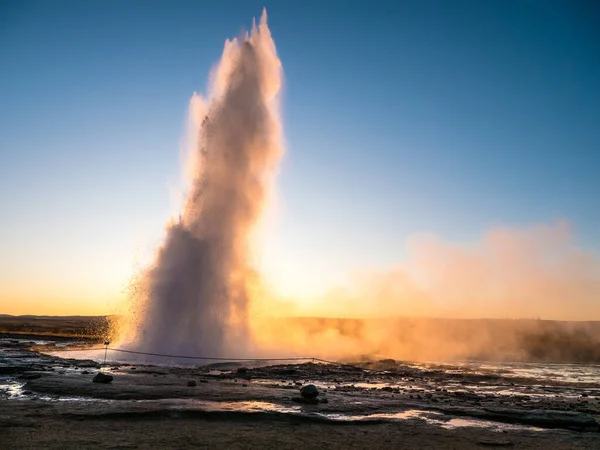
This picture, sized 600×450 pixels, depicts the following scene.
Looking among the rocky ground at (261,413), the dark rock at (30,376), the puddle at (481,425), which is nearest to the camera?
the rocky ground at (261,413)

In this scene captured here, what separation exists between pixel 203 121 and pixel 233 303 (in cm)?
1354

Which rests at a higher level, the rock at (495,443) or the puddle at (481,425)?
the rock at (495,443)

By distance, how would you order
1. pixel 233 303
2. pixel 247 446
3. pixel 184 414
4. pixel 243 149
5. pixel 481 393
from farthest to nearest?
pixel 243 149 < pixel 233 303 < pixel 481 393 < pixel 184 414 < pixel 247 446

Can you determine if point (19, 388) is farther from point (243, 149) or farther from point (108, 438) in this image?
point (243, 149)

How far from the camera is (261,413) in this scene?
11.3 m

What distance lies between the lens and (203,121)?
31.8 metres

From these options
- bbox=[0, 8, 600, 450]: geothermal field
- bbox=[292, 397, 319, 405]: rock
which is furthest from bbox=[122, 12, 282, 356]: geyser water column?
bbox=[292, 397, 319, 405]: rock

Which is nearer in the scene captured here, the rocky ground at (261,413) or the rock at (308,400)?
the rocky ground at (261,413)

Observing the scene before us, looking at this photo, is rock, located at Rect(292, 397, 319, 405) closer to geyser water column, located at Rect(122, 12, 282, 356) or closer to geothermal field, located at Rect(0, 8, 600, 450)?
geothermal field, located at Rect(0, 8, 600, 450)

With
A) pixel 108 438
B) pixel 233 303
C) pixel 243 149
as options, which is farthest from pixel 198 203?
pixel 108 438

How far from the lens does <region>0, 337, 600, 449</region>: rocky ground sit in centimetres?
902

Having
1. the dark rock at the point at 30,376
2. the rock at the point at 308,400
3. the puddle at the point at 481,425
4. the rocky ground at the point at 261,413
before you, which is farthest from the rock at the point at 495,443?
the dark rock at the point at 30,376

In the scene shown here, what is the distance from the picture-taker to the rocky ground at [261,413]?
902cm

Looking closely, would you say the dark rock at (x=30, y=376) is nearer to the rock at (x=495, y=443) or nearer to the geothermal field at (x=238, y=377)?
the geothermal field at (x=238, y=377)
